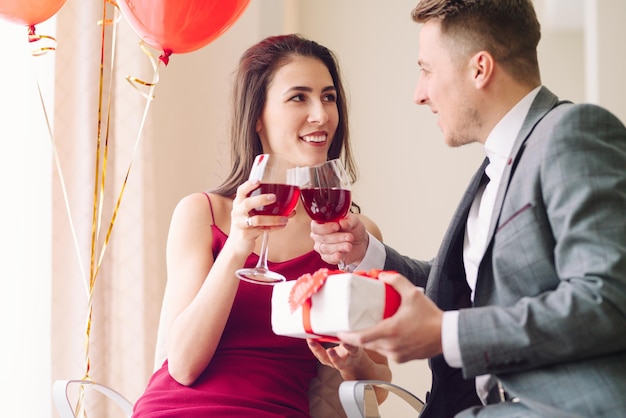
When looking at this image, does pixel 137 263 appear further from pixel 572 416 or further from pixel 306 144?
pixel 572 416

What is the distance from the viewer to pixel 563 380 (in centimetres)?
137

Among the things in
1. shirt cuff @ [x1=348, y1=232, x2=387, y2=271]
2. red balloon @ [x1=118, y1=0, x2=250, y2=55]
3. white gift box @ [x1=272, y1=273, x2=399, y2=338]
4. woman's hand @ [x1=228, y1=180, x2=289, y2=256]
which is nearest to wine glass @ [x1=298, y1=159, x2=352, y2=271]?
woman's hand @ [x1=228, y1=180, x2=289, y2=256]

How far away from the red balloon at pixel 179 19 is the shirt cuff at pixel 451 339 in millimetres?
1375

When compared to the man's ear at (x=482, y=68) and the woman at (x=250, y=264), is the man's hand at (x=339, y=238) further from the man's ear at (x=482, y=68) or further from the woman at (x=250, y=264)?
the man's ear at (x=482, y=68)

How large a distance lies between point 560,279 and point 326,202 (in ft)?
2.07

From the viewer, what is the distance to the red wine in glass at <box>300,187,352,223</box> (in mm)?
1871

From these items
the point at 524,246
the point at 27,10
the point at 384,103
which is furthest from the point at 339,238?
the point at 384,103

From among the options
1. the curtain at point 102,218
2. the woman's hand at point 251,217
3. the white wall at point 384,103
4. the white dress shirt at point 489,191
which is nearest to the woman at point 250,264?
the woman's hand at point 251,217

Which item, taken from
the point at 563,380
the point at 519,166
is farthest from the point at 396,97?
the point at 563,380

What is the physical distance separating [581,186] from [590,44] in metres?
2.75

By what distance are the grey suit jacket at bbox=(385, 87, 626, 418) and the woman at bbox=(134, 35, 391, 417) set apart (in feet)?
1.63

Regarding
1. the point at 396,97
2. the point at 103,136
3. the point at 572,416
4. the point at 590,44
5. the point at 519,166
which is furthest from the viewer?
the point at 396,97

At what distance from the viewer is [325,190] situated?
187 cm

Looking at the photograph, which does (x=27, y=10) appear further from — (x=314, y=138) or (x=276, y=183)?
(x=276, y=183)
